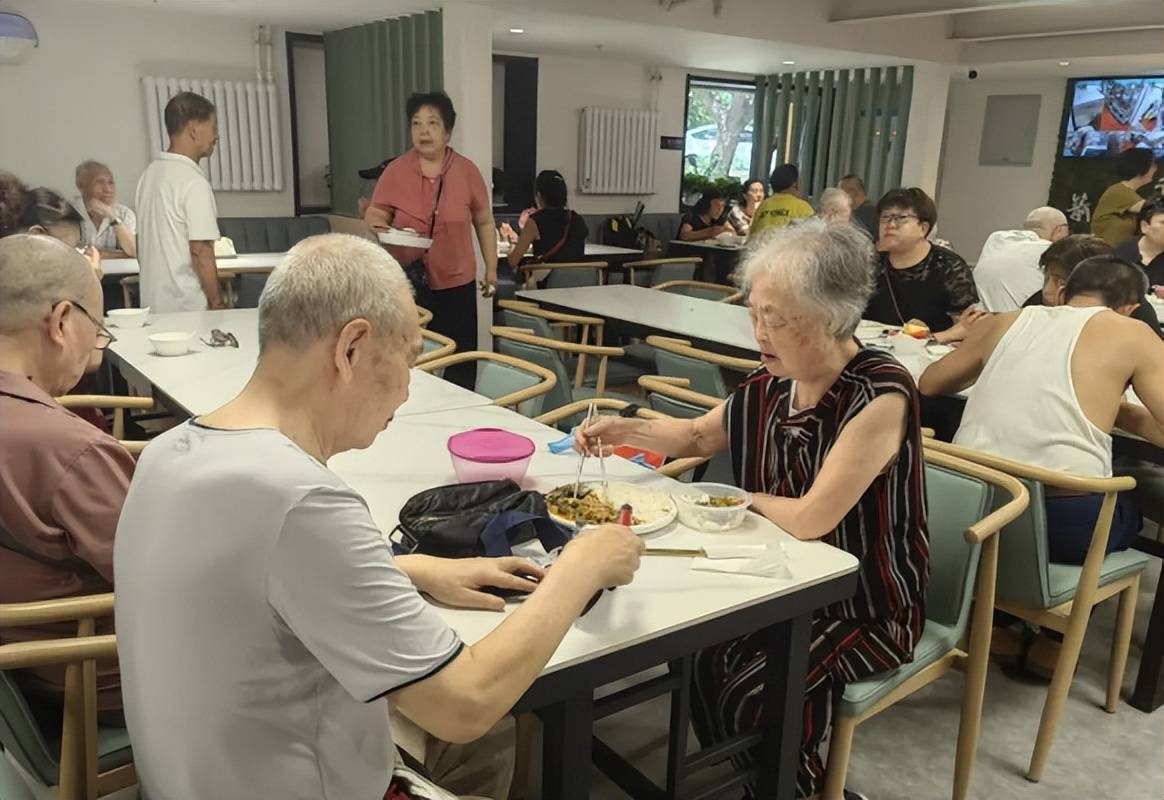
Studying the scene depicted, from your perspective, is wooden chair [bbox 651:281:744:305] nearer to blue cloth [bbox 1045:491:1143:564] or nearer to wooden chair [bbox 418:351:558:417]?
wooden chair [bbox 418:351:558:417]

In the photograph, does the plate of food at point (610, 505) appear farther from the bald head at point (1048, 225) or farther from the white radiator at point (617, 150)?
the white radiator at point (617, 150)

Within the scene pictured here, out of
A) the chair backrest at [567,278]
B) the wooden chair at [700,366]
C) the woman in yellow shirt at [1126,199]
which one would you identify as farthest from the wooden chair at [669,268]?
the wooden chair at [700,366]

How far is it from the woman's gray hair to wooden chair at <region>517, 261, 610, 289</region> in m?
3.47

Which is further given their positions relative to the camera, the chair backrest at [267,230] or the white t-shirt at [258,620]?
the chair backrest at [267,230]

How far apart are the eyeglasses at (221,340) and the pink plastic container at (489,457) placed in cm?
168

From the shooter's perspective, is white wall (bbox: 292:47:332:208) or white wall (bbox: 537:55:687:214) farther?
white wall (bbox: 537:55:687:214)

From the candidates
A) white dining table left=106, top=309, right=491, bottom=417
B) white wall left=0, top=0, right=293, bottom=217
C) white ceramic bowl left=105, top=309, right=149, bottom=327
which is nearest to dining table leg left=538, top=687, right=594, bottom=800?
white dining table left=106, top=309, right=491, bottom=417

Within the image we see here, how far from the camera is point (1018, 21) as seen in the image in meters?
7.77

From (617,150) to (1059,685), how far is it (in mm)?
7847

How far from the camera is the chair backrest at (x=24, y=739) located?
1.42 metres

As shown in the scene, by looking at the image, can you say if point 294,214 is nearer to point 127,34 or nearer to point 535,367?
point 127,34

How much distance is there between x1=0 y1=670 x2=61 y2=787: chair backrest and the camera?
142cm

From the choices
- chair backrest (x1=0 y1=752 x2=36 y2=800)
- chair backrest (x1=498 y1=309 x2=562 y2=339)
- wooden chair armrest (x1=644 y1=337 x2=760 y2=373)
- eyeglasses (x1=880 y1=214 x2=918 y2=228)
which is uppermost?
eyeglasses (x1=880 y1=214 x2=918 y2=228)

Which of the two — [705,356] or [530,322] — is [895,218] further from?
[530,322]
